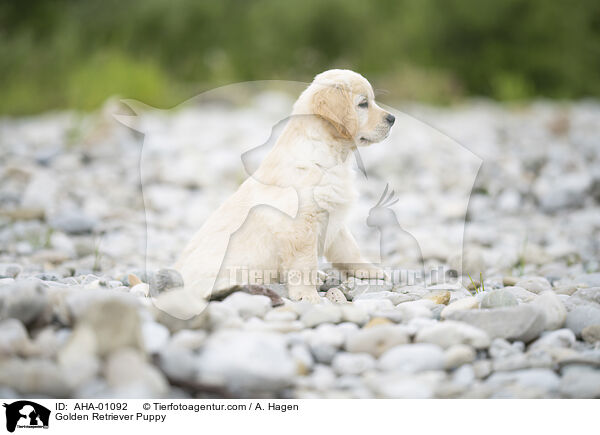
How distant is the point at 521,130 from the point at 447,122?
1.10m

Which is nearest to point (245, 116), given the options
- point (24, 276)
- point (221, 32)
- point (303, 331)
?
point (221, 32)

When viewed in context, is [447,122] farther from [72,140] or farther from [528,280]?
[528,280]

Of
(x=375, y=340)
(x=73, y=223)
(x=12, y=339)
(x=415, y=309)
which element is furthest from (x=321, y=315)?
(x=73, y=223)

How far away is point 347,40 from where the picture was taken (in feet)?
37.2

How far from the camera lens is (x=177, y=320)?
7.04 ft

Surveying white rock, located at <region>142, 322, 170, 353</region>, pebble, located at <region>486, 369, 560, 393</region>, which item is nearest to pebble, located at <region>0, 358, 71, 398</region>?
white rock, located at <region>142, 322, 170, 353</region>

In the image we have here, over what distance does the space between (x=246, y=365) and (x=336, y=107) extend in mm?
1438

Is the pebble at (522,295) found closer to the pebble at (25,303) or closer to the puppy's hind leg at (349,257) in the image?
the puppy's hind leg at (349,257)

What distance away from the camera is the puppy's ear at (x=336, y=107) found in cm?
285

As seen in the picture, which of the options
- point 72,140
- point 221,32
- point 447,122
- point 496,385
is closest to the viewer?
point 496,385
